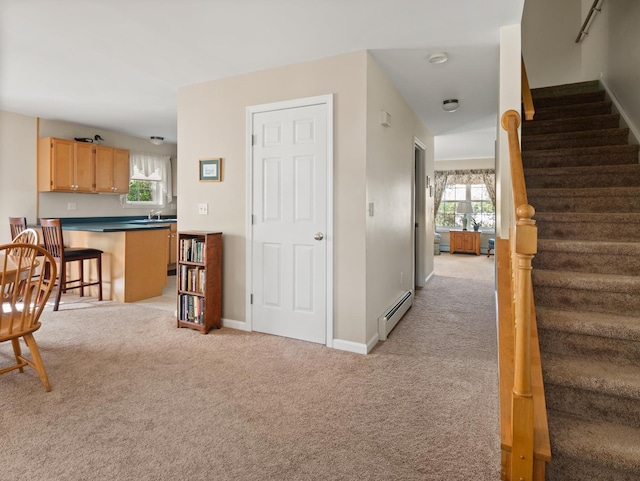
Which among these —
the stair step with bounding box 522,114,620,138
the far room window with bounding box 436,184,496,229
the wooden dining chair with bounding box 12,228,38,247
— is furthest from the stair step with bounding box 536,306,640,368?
the far room window with bounding box 436,184,496,229

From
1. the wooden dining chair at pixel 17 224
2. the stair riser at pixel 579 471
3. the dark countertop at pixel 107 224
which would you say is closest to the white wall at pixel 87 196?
the dark countertop at pixel 107 224

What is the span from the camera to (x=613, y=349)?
6.18ft

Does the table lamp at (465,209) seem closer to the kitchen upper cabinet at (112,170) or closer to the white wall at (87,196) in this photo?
the white wall at (87,196)

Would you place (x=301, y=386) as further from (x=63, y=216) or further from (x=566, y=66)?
(x=566, y=66)

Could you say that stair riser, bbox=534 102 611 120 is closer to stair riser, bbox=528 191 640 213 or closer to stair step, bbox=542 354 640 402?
stair riser, bbox=528 191 640 213

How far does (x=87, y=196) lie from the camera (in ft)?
19.4

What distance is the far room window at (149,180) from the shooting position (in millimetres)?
6655

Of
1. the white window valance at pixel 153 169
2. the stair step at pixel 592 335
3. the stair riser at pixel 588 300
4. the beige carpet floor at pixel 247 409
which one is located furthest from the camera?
the white window valance at pixel 153 169

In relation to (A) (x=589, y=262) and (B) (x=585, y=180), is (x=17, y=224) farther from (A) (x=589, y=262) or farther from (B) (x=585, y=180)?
(B) (x=585, y=180)

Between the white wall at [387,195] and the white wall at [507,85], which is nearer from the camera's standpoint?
the white wall at [507,85]

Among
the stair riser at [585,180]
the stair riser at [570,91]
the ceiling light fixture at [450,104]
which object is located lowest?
the stair riser at [585,180]

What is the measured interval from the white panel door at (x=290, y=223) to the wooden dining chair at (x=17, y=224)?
3151 millimetres

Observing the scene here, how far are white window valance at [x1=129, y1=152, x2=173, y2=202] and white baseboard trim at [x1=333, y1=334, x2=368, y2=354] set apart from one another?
5.38 meters

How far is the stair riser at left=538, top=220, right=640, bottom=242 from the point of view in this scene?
2.48m
